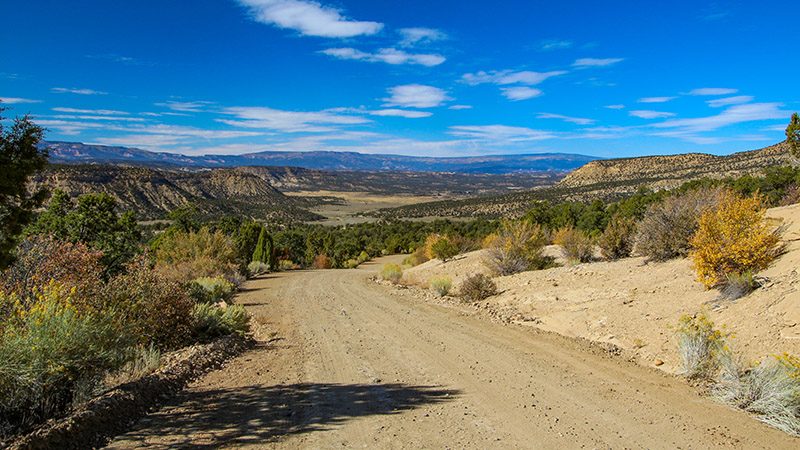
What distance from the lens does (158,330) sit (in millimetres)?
9555

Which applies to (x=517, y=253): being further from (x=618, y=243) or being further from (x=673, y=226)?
(x=673, y=226)

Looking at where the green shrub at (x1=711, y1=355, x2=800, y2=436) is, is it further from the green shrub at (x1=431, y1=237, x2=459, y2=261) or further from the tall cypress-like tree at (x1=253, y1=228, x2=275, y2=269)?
the tall cypress-like tree at (x1=253, y1=228, x2=275, y2=269)

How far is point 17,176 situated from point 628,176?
109m

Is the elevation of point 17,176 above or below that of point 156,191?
below

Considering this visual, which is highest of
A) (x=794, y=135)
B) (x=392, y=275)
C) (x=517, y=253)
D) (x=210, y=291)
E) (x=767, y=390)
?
Answer: (x=794, y=135)

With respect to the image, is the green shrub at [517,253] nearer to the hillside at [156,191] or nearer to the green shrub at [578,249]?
the green shrub at [578,249]

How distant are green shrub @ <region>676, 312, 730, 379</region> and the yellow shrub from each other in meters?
2.83

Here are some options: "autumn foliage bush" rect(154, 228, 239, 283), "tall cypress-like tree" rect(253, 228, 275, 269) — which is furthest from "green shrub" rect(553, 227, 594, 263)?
"tall cypress-like tree" rect(253, 228, 275, 269)

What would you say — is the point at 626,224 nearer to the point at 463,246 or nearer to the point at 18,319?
the point at 463,246

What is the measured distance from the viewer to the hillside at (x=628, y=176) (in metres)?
69.1

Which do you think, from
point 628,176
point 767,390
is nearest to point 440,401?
point 767,390

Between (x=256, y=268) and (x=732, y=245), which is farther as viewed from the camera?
(x=256, y=268)

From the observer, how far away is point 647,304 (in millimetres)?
11922

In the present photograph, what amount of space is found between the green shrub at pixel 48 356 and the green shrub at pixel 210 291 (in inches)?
292
